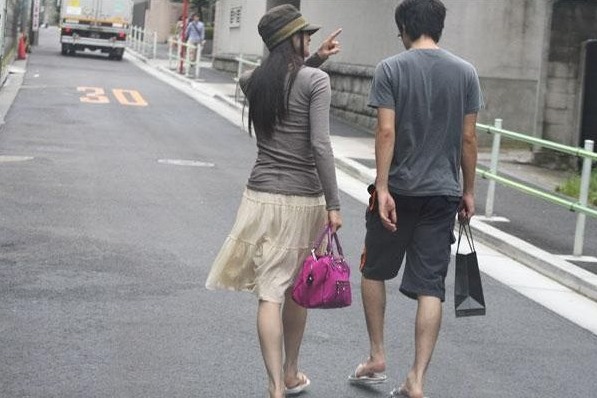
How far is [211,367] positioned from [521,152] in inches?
583

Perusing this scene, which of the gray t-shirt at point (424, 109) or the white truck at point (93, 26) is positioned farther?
the white truck at point (93, 26)

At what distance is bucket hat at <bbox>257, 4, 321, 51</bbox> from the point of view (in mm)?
5668

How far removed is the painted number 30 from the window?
11068 mm

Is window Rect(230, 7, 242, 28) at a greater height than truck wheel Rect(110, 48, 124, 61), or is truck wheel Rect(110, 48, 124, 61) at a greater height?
window Rect(230, 7, 242, 28)

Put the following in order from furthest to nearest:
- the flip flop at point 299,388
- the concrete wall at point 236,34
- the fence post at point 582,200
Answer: the concrete wall at point 236,34, the fence post at point 582,200, the flip flop at point 299,388

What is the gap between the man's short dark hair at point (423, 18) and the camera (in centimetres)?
596

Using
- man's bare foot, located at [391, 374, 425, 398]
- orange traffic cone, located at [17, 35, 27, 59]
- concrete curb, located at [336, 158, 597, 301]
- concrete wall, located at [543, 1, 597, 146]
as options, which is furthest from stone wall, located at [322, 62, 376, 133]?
man's bare foot, located at [391, 374, 425, 398]

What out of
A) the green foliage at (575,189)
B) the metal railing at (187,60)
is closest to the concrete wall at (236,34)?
the metal railing at (187,60)

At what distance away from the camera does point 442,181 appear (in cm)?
595

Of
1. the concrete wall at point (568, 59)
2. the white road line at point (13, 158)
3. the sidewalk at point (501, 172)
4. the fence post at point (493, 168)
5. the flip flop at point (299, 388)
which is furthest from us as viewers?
the concrete wall at point (568, 59)

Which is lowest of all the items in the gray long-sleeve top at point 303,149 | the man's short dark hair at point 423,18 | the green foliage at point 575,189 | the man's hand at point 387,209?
the green foliage at point 575,189

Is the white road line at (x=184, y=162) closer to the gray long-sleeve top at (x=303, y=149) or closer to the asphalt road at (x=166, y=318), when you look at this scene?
the asphalt road at (x=166, y=318)

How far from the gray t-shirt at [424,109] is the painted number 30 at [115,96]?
1995cm

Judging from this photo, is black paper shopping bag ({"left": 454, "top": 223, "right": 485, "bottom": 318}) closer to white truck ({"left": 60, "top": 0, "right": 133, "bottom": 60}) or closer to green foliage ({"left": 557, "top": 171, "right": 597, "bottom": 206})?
green foliage ({"left": 557, "top": 171, "right": 597, "bottom": 206})
